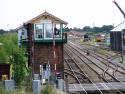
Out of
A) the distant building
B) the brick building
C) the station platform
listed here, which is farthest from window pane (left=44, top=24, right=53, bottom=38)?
the distant building

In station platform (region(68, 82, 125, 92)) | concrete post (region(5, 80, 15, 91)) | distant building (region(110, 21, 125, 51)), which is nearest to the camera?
concrete post (region(5, 80, 15, 91))

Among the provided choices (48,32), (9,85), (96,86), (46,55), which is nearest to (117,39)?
(46,55)

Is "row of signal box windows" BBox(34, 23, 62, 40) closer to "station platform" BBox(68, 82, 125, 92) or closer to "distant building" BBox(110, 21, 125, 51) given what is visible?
"station platform" BBox(68, 82, 125, 92)

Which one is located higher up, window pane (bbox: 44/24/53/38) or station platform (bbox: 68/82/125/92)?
window pane (bbox: 44/24/53/38)

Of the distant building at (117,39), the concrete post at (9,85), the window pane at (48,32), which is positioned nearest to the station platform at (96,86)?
the window pane at (48,32)

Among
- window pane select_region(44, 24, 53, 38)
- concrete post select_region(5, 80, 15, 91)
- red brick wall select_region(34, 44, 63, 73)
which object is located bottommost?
concrete post select_region(5, 80, 15, 91)

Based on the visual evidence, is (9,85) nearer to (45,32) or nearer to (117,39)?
(45,32)

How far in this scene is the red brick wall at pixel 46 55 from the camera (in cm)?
4525

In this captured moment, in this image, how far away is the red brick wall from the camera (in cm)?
4525

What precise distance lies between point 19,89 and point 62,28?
50.1ft

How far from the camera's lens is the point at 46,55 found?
45.7 meters

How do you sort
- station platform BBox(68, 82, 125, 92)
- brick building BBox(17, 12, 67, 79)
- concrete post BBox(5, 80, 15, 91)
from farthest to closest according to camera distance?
brick building BBox(17, 12, 67, 79), station platform BBox(68, 82, 125, 92), concrete post BBox(5, 80, 15, 91)

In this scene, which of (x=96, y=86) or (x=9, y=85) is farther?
(x=96, y=86)

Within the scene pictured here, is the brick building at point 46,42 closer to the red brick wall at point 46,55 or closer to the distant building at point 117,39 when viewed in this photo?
the red brick wall at point 46,55
